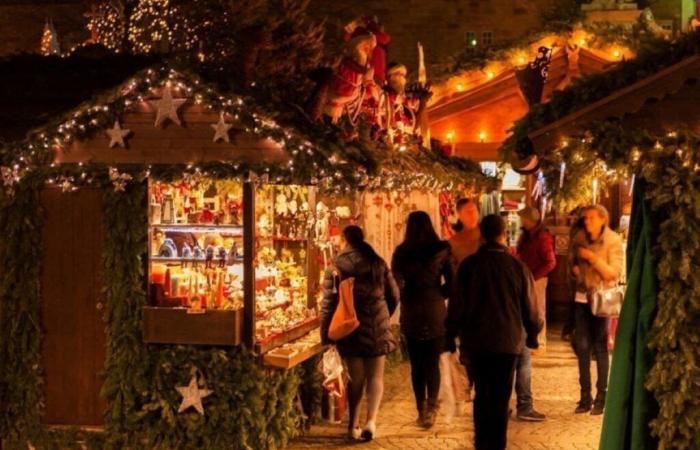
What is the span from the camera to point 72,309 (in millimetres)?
7824

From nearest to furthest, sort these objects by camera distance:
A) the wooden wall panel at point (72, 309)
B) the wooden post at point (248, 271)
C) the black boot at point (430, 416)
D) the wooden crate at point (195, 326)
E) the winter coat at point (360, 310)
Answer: the wooden crate at point (195, 326) → the wooden post at point (248, 271) → the wooden wall panel at point (72, 309) → the winter coat at point (360, 310) → the black boot at point (430, 416)

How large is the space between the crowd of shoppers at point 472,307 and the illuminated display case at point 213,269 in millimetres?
689

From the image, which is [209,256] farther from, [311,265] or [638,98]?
[638,98]

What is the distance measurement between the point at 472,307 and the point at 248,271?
186cm

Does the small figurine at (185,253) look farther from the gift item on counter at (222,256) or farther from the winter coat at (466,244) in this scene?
the winter coat at (466,244)

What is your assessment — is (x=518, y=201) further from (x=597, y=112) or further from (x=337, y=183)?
(x=597, y=112)

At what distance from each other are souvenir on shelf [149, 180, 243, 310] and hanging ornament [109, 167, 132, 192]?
0.72 ft

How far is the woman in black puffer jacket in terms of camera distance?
8047mm

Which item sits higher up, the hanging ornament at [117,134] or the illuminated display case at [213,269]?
the hanging ornament at [117,134]

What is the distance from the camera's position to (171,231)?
7.82 m

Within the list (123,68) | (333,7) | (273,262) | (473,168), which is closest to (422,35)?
(333,7)

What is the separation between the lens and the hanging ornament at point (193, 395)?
7438 millimetres

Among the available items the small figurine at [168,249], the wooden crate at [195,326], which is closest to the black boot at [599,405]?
the wooden crate at [195,326]

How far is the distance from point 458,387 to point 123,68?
7018 millimetres
